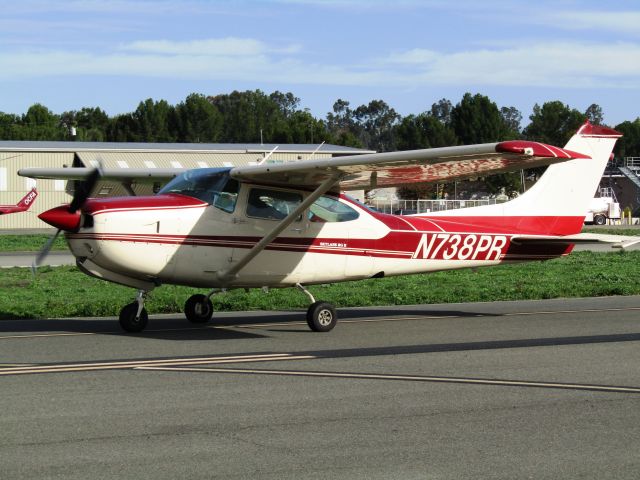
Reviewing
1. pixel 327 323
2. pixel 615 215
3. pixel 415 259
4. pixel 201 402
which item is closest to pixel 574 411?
pixel 201 402

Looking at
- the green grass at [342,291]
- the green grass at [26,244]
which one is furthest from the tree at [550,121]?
the green grass at [342,291]

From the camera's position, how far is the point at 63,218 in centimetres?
1129

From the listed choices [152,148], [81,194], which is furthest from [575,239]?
[152,148]

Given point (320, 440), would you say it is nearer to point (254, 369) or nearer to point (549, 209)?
point (254, 369)

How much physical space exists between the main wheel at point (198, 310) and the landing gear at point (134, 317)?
4.15 feet

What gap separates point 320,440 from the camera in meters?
6.25

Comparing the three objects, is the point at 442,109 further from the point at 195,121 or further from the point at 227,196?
the point at 227,196

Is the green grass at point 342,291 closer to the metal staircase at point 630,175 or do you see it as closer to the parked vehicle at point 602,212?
the parked vehicle at point 602,212

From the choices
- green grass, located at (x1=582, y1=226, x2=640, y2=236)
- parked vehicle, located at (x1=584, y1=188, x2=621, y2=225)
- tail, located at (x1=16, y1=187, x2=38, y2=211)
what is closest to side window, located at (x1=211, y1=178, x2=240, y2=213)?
green grass, located at (x1=582, y1=226, x2=640, y2=236)

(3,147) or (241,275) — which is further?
(3,147)

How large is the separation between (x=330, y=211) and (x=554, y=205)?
393 centimetres

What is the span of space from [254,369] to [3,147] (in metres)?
50.6

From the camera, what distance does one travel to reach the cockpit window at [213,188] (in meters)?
12.4

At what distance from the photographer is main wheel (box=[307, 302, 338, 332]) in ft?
40.8
